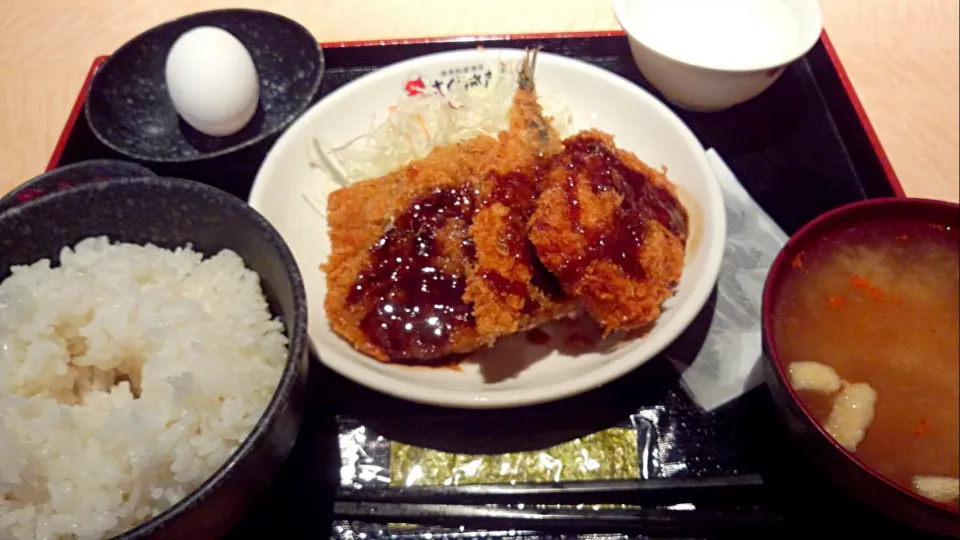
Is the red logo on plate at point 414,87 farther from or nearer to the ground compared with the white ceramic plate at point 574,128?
farther from the ground

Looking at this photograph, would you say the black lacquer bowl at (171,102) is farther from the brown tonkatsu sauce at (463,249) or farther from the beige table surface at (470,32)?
the brown tonkatsu sauce at (463,249)

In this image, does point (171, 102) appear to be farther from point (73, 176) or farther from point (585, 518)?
point (585, 518)

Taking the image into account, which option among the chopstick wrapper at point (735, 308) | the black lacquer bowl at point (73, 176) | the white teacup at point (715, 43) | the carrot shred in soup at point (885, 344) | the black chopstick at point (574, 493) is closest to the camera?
the carrot shred in soup at point (885, 344)

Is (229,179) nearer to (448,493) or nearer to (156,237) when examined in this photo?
(156,237)

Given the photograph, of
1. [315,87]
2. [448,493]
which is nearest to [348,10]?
[315,87]

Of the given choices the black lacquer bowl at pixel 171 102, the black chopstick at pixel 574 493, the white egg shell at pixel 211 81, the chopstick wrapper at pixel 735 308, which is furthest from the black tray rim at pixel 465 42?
the black chopstick at pixel 574 493

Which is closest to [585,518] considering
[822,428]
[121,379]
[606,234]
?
[822,428]

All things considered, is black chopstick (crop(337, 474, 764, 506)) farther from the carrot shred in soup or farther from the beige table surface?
the beige table surface

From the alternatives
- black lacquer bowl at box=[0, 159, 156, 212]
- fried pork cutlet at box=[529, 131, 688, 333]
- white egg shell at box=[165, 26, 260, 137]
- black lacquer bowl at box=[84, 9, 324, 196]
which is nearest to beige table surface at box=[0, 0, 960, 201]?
black lacquer bowl at box=[84, 9, 324, 196]

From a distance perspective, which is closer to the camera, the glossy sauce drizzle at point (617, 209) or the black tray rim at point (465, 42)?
the glossy sauce drizzle at point (617, 209)
